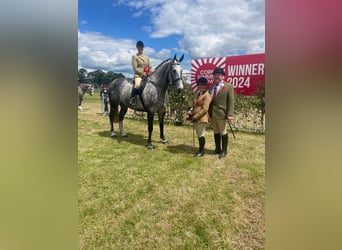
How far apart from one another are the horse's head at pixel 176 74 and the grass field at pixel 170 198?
1.41m

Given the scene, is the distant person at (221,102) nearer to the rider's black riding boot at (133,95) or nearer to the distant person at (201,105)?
the distant person at (201,105)

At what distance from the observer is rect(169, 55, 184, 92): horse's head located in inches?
202

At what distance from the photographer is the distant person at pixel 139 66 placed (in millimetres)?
5772

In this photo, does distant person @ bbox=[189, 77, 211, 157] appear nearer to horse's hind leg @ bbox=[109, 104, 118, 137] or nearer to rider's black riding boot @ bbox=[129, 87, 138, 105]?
rider's black riding boot @ bbox=[129, 87, 138, 105]

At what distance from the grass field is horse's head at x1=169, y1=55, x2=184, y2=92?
4.62 ft

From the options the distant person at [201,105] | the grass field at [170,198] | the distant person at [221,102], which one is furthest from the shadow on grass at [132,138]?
the distant person at [221,102]

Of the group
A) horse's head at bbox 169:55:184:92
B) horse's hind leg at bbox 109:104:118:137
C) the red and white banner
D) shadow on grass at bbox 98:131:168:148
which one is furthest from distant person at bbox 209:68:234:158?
the red and white banner
